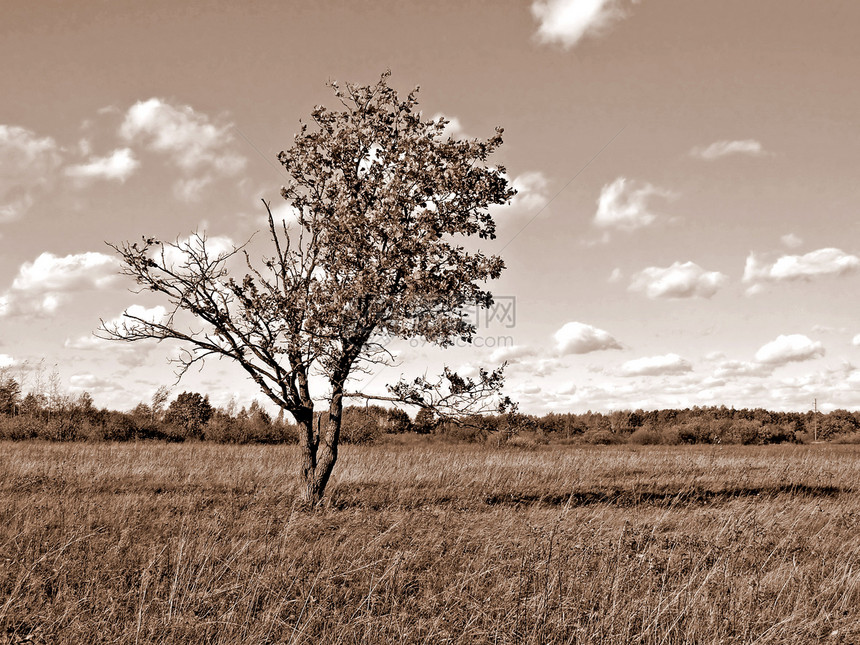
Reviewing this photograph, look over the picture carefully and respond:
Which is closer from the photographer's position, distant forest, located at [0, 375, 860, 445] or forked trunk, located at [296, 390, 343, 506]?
forked trunk, located at [296, 390, 343, 506]

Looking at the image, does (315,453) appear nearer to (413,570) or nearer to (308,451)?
(308,451)

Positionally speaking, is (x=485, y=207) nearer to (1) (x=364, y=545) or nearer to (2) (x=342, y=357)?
(2) (x=342, y=357)

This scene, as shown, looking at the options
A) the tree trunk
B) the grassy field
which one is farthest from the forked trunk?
the grassy field

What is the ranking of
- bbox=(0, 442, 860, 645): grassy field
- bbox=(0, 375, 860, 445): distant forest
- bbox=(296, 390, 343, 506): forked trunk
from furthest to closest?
bbox=(0, 375, 860, 445): distant forest < bbox=(296, 390, 343, 506): forked trunk < bbox=(0, 442, 860, 645): grassy field

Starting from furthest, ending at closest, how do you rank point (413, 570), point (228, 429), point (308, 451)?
point (228, 429), point (308, 451), point (413, 570)

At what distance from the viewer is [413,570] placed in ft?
23.8

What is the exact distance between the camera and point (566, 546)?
762 centimetres

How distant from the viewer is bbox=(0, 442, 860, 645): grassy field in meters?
5.21

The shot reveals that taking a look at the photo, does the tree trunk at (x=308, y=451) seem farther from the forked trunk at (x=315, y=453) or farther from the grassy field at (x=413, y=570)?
the grassy field at (x=413, y=570)

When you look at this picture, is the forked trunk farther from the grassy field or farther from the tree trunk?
the grassy field

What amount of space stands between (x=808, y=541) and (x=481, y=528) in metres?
5.31

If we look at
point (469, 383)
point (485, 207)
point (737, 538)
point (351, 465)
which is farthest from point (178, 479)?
point (737, 538)

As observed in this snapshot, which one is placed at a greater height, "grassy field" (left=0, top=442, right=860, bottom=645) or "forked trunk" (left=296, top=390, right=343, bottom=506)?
"forked trunk" (left=296, top=390, right=343, bottom=506)

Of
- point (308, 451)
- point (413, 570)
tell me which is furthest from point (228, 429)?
point (413, 570)
